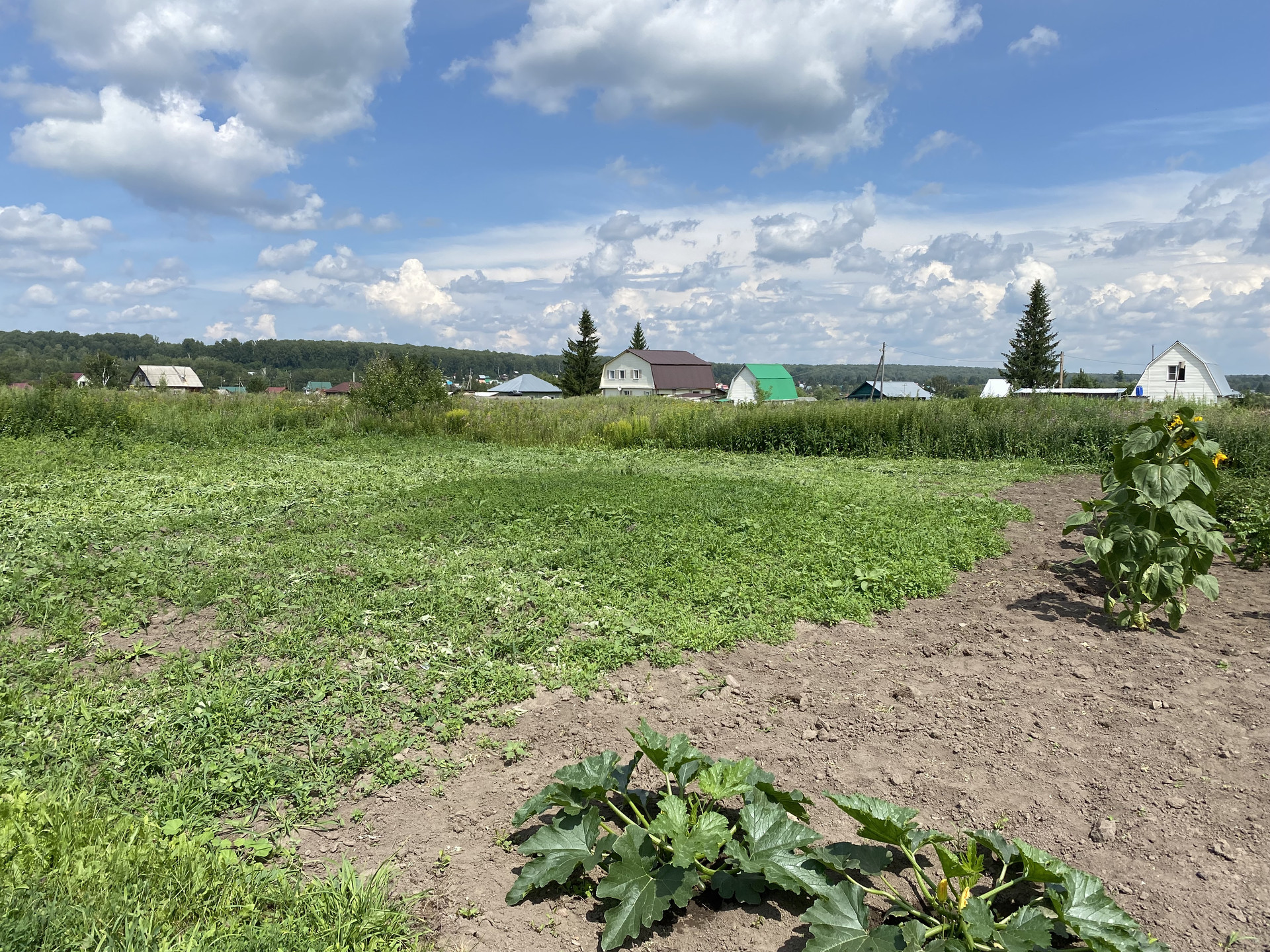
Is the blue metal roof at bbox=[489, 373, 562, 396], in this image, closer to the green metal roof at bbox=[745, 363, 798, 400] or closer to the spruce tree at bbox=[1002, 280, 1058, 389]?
the green metal roof at bbox=[745, 363, 798, 400]

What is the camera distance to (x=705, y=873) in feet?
6.86

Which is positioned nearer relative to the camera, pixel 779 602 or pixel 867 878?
pixel 867 878

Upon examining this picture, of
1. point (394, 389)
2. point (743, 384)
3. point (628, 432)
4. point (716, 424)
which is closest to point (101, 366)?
point (743, 384)

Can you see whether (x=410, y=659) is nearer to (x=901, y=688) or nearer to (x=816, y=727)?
(x=816, y=727)

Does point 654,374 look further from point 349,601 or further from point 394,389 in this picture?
point 349,601

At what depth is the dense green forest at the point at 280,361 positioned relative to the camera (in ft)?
222

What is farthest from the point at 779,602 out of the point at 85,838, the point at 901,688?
the point at 85,838

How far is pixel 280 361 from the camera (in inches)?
4006

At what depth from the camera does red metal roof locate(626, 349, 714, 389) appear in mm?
59562

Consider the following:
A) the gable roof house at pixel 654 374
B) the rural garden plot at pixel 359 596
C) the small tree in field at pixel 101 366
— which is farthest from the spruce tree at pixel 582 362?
the rural garden plot at pixel 359 596

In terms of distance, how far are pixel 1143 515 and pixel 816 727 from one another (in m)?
2.25

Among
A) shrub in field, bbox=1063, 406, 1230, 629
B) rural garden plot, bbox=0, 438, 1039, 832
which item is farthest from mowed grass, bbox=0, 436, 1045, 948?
shrub in field, bbox=1063, 406, 1230, 629

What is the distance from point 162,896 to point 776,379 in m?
56.2

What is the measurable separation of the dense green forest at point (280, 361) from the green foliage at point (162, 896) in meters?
55.9
